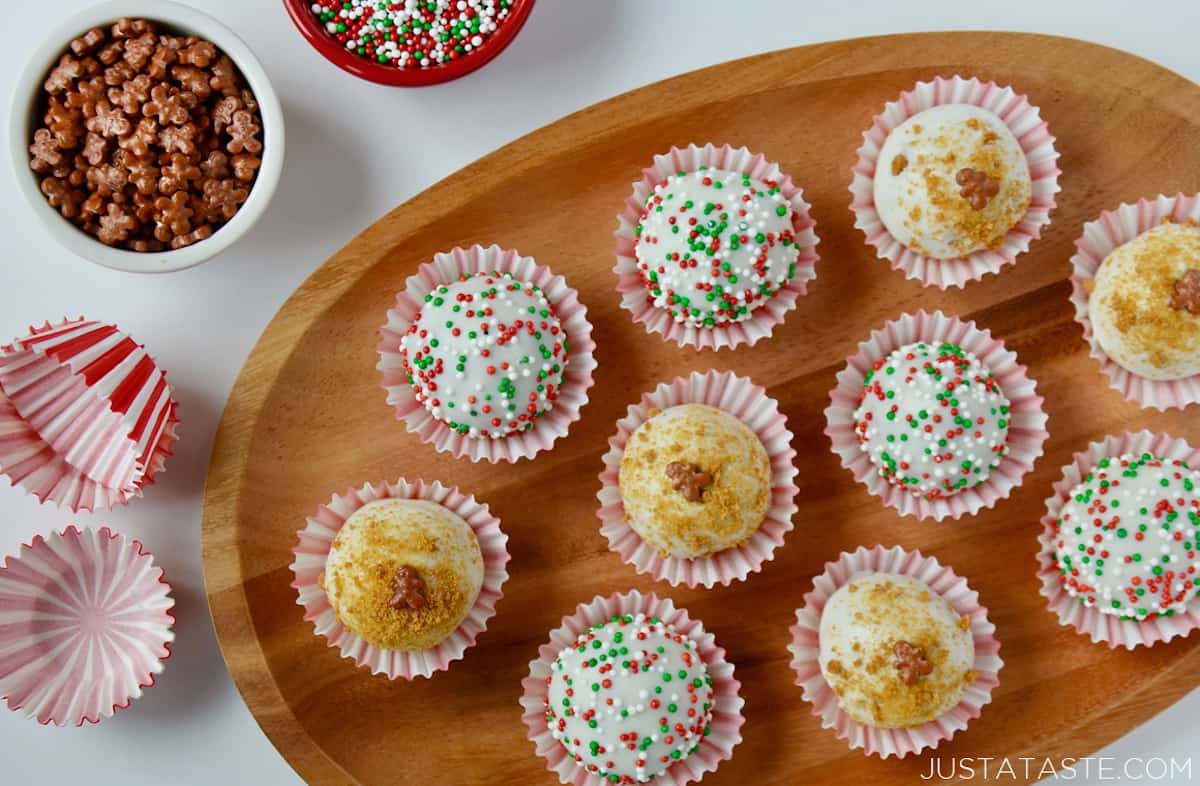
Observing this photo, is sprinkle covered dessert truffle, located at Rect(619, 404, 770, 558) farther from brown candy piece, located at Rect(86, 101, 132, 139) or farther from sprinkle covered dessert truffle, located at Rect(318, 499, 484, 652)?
brown candy piece, located at Rect(86, 101, 132, 139)

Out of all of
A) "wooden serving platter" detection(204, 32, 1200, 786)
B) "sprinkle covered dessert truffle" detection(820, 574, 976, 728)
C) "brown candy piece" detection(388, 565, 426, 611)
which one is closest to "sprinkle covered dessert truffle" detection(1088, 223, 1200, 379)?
"wooden serving platter" detection(204, 32, 1200, 786)

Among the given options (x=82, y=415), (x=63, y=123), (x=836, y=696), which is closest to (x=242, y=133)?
(x=63, y=123)

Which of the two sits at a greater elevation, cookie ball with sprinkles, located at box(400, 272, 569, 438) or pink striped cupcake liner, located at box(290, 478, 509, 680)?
cookie ball with sprinkles, located at box(400, 272, 569, 438)

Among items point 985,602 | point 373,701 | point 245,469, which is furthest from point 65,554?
point 985,602

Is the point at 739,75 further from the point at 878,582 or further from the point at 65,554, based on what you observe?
the point at 65,554

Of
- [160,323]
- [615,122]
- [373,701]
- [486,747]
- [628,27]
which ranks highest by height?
[628,27]

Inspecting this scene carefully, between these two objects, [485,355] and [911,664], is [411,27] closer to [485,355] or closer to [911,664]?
[485,355]
